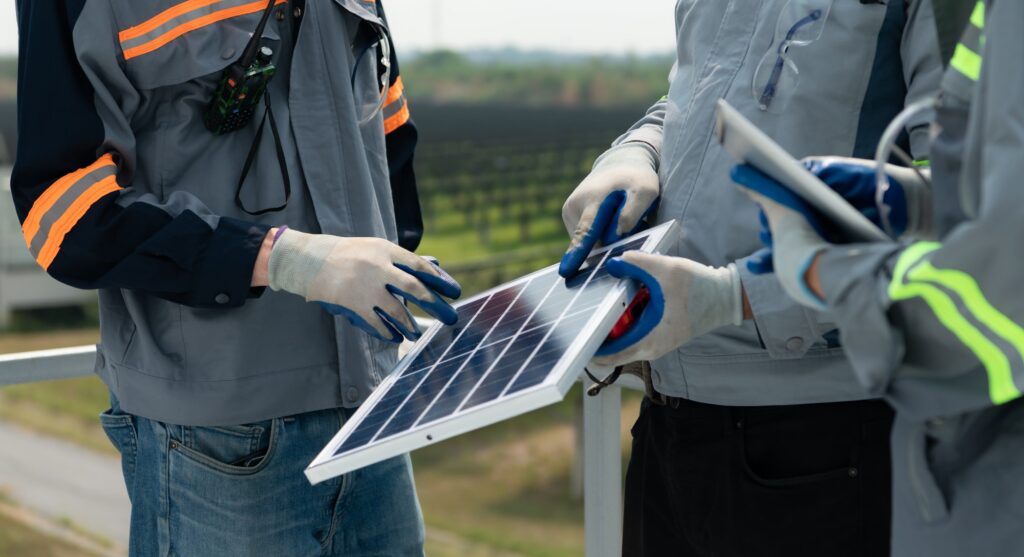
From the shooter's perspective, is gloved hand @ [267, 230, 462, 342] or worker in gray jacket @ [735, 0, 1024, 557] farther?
gloved hand @ [267, 230, 462, 342]

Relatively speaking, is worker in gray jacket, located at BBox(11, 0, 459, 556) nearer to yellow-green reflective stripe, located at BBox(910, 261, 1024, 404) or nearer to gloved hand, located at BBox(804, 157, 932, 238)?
gloved hand, located at BBox(804, 157, 932, 238)

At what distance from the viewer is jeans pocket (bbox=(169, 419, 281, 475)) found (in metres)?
1.78

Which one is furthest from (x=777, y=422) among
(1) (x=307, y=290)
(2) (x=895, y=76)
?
(1) (x=307, y=290)

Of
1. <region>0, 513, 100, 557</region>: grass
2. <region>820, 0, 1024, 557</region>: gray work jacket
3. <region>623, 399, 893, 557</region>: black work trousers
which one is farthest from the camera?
<region>0, 513, 100, 557</region>: grass

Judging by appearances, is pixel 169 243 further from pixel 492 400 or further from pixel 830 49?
pixel 830 49

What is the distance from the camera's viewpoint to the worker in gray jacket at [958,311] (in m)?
1.01

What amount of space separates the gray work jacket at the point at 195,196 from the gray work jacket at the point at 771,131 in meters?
0.59

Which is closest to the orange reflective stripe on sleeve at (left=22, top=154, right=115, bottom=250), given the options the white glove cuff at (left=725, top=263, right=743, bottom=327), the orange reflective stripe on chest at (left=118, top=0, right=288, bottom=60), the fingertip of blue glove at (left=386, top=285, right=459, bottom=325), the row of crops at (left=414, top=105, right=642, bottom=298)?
the orange reflective stripe on chest at (left=118, top=0, right=288, bottom=60)

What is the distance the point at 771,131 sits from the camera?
1641 mm

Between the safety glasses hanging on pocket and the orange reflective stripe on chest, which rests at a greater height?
the safety glasses hanging on pocket

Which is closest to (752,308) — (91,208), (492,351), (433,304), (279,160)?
(492,351)

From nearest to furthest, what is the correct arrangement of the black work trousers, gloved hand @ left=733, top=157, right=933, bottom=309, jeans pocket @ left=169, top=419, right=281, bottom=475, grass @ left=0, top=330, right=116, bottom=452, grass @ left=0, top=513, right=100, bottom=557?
gloved hand @ left=733, top=157, right=933, bottom=309 < the black work trousers < jeans pocket @ left=169, top=419, right=281, bottom=475 < grass @ left=0, top=513, right=100, bottom=557 < grass @ left=0, top=330, right=116, bottom=452

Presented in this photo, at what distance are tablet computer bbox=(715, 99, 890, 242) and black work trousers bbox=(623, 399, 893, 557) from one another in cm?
60

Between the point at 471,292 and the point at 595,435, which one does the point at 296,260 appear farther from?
the point at 471,292
